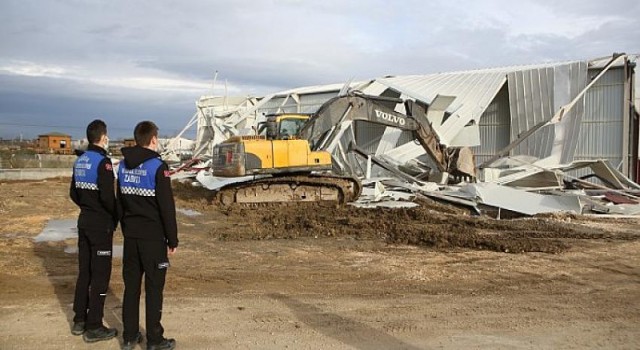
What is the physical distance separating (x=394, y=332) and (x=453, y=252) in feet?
14.3

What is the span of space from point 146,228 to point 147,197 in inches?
9.5

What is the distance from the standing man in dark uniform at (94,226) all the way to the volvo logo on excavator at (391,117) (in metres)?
11.8

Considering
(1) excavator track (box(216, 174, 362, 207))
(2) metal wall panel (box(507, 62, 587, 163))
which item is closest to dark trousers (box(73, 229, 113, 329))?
(1) excavator track (box(216, 174, 362, 207))

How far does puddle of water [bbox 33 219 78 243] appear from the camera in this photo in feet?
33.7

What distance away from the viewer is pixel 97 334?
468 centimetres

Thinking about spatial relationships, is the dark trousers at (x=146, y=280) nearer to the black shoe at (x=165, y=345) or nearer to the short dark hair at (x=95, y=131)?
the black shoe at (x=165, y=345)

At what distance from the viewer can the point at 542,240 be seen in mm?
10164

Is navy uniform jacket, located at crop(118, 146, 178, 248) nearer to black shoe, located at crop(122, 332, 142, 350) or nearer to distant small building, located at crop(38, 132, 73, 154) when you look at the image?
black shoe, located at crop(122, 332, 142, 350)

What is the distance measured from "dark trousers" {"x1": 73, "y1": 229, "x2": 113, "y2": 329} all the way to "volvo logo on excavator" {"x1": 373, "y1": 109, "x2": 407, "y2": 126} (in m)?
12.0

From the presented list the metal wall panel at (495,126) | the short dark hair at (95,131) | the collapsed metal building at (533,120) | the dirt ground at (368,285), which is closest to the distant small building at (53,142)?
the collapsed metal building at (533,120)

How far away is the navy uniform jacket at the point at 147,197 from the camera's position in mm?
4398

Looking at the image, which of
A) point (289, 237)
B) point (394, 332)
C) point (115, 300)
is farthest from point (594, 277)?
point (115, 300)

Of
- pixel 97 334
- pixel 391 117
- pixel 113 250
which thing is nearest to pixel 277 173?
pixel 391 117

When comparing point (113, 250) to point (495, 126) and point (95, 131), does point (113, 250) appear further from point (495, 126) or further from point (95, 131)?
point (495, 126)
